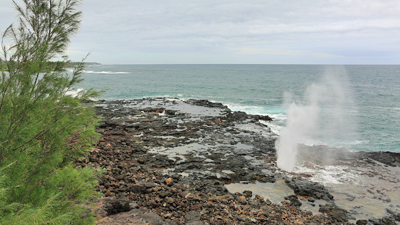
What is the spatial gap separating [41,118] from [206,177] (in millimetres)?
8875

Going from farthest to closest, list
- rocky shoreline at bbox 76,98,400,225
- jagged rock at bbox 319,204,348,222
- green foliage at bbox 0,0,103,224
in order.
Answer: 1. jagged rock at bbox 319,204,348,222
2. rocky shoreline at bbox 76,98,400,225
3. green foliage at bbox 0,0,103,224

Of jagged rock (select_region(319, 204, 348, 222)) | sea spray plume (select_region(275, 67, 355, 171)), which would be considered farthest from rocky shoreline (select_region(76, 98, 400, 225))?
sea spray plume (select_region(275, 67, 355, 171))

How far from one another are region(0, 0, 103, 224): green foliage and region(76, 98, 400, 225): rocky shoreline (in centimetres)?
353

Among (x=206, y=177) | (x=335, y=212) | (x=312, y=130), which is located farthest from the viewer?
(x=312, y=130)

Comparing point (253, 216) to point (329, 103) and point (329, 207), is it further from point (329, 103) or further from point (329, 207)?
point (329, 103)

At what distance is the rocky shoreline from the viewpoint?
8.54 meters

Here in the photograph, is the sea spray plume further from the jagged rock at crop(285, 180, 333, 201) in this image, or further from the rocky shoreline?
the jagged rock at crop(285, 180, 333, 201)

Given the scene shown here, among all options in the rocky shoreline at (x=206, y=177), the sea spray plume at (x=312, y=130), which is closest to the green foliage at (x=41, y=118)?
the rocky shoreline at (x=206, y=177)

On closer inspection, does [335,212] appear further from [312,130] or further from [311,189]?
[312,130]

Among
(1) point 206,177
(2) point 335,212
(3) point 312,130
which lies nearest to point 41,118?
(1) point 206,177

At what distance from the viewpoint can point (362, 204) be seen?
1050 cm

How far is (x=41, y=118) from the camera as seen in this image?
4594 millimetres

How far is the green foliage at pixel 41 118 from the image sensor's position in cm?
403

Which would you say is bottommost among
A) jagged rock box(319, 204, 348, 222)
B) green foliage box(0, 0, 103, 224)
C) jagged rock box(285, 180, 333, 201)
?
jagged rock box(319, 204, 348, 222)
